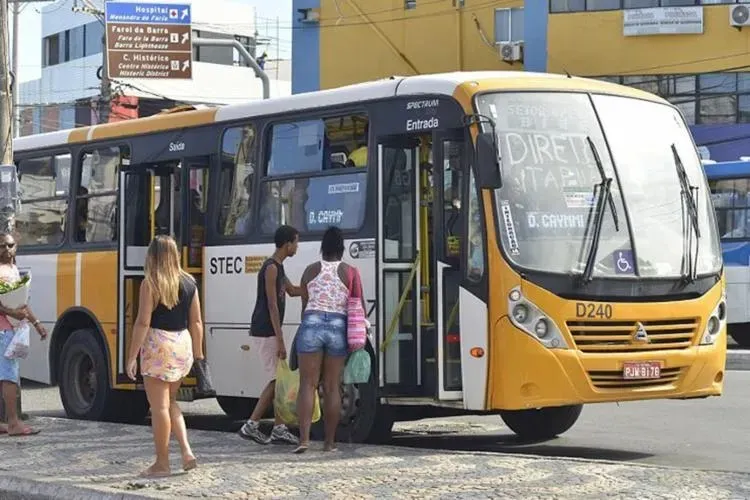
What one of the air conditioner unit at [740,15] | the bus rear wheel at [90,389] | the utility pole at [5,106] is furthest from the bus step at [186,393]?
the air conditioner unit at [740,15]

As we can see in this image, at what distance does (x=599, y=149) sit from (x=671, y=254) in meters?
1.00

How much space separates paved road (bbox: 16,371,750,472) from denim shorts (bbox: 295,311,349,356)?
2.11 meters

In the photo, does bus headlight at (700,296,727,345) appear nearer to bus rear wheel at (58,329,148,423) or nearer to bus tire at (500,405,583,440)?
bus tire at (500,405,583,440)

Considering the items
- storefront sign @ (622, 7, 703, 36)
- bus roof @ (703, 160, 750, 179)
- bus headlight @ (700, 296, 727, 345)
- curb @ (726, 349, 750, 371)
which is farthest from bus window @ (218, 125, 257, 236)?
storefront sign @ (622, 7, 703, 36)

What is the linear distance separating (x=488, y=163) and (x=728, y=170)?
1481cm

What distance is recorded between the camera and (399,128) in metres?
12.2

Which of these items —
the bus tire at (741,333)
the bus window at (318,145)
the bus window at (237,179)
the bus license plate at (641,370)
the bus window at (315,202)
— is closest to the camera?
the bus license plate at (641,370)

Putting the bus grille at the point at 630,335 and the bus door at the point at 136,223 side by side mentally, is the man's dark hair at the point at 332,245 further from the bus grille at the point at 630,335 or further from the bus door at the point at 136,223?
the bus door at the point at 136,223

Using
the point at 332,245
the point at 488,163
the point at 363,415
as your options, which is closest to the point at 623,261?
the point at 488,163

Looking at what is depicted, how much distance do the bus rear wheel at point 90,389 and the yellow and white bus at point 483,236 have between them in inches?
55.5

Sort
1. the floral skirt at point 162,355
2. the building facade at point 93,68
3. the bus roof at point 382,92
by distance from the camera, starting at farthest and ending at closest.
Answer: the building facade at point 93,68
the bus roof at point 382,92
the floral skirt at point 162,355


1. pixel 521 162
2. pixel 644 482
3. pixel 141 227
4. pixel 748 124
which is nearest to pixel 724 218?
pixel 748 124

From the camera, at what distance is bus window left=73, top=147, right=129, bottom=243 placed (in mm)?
15508

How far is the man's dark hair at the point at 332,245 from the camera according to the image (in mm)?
11391
